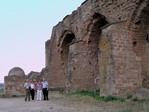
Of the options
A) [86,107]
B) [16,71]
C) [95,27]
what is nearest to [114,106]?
[86,107]

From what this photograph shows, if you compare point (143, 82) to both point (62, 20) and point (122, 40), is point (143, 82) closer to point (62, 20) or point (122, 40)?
point (122, 40)

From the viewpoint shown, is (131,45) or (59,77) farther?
(59,77)

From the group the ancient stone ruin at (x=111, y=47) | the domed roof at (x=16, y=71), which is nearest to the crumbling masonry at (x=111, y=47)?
the ancient stone ruin at (x=111, y=47)

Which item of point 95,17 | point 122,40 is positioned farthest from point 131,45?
point 95,17

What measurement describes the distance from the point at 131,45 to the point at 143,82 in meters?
1.63

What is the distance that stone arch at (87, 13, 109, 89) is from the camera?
15.4 meters

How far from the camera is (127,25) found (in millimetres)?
11602

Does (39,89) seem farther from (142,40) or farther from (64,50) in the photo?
(64,50)

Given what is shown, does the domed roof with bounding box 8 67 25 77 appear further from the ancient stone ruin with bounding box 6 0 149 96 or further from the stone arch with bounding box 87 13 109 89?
the stone arch with bounding box 87 13 109 89

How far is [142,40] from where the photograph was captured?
11828 millimetres

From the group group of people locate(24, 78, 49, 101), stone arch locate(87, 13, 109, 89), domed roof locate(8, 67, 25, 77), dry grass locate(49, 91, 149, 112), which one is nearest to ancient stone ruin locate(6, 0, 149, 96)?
stone arch locate(87, 13, 109, 89)

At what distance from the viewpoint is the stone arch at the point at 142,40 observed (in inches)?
450

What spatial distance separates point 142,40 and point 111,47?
5.28 ft

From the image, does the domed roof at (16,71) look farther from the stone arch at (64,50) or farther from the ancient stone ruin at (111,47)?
the ancient stone ruin at (111,47)
